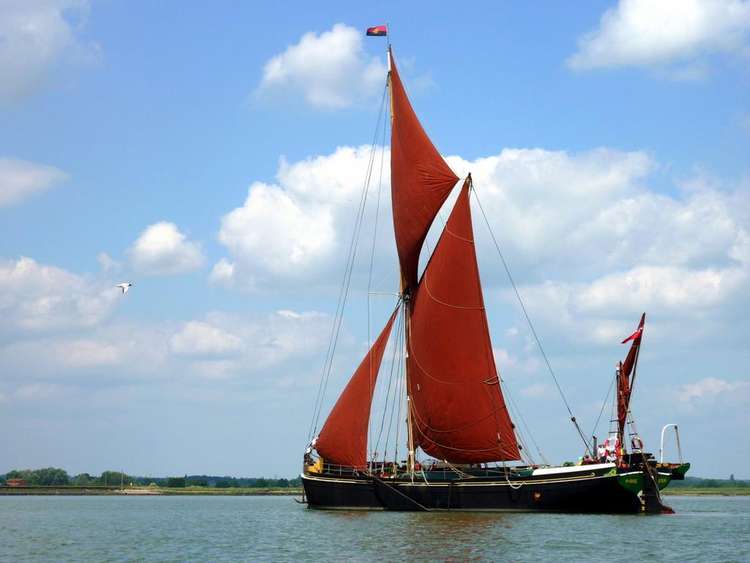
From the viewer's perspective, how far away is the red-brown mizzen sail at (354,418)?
219 feet

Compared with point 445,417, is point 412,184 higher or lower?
higher

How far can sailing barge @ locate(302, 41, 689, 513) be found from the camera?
60.8 m

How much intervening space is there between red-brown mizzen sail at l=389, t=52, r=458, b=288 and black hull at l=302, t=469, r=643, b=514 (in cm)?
1324

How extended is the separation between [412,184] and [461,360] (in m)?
11.8

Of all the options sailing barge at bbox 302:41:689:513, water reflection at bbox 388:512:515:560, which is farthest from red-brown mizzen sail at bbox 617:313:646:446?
water reflection at bbox 388:512:515:560

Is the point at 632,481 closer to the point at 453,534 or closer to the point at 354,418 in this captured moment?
the point at 453,534

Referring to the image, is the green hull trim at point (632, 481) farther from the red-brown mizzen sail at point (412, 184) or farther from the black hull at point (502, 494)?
the red-brown mizzen sail at point (412, 184)

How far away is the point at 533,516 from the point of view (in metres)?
59.9

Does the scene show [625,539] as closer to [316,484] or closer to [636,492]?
[636,492]

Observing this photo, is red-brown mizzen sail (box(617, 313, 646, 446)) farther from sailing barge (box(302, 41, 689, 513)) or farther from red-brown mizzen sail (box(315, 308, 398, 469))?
red-brown mizzen sail (box(315, 308, 398, 469))

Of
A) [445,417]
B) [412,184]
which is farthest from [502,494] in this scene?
[412,184]

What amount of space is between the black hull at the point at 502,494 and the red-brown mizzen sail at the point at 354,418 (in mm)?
1756

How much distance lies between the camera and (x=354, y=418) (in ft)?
219

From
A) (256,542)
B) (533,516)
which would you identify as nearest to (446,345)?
(533,516)
